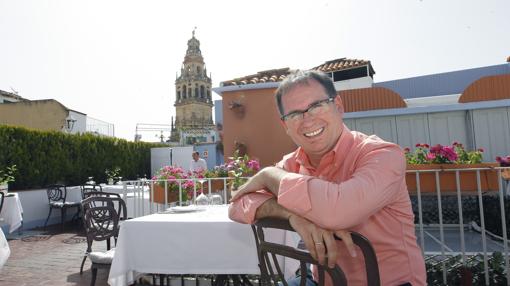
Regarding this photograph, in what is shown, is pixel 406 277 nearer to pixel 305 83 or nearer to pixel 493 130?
pixel 305 83

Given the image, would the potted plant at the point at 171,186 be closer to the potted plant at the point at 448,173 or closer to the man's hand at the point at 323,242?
the potted plant at the point at 448,173

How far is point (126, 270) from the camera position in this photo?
2359 mm

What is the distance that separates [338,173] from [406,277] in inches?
17.0

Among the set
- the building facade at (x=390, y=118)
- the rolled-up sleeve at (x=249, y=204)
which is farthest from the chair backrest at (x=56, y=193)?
the rolled-up sleeve at (x=249, y=204)

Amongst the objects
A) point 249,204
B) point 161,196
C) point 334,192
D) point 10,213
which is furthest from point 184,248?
point 10,213

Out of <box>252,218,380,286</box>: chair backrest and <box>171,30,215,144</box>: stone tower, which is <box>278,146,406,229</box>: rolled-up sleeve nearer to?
<box>252,218,380,286</box>: chair backrest

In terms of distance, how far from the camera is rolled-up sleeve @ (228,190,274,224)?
1195mm

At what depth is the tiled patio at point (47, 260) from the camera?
4020 mm

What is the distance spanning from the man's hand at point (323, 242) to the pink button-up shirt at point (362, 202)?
22 millimetres

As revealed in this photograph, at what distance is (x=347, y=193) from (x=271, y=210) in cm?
→ 30

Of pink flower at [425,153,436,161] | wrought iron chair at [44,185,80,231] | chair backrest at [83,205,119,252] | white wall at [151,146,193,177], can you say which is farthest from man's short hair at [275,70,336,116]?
white wall at [151,146,193,177]

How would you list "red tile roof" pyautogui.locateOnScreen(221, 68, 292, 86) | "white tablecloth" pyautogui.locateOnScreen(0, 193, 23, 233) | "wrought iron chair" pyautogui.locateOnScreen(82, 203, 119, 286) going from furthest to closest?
"red tile roof" pyautogui.locateOnScreen(221, 68, 292, 86), "white tablecloth" pyautogui.locateOnScreen(0, 193, 23, 233), "wrought iron chair" pyautogui.locateOnScreen(82, 203, 119, 286)

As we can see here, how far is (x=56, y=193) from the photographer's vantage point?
9211mm

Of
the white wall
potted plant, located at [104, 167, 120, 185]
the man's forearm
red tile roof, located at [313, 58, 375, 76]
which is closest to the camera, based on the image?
the man's forearm
